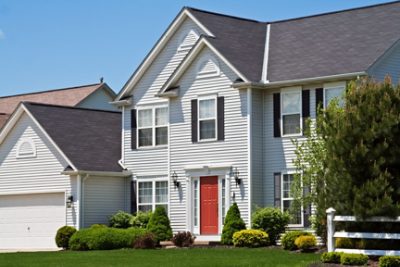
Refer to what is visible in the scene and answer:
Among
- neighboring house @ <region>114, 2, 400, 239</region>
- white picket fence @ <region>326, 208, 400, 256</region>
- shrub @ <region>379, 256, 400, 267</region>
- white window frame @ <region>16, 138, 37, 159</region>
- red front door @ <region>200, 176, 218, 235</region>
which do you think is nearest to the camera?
shrub @ <region>379, 256, 400, 267</region>

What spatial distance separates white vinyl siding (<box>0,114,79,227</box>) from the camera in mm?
38438

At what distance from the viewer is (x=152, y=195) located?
3834 cm

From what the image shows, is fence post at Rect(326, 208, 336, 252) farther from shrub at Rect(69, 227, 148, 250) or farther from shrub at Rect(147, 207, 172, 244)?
shrub at Rect(147, 207, 172, 244)

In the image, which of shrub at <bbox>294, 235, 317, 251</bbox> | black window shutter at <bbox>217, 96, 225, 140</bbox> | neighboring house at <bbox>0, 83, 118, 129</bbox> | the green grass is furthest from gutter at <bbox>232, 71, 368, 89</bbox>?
neighboring house at <bbox>0, 83, 118, 129</bbox>

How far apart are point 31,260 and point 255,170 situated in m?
9.72

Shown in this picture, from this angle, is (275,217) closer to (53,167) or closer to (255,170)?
(255,170)

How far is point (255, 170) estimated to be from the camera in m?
34.6

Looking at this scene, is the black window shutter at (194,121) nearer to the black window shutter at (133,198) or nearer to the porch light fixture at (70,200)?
the black window shutter at (133,198)

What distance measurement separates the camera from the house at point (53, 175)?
125 feet

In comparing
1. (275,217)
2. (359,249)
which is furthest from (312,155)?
(359,249)

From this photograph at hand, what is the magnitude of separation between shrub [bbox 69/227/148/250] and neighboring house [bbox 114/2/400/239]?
2.90 m

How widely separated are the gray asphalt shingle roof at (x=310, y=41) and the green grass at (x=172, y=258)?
7491mm

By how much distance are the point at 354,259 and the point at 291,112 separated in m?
12.1

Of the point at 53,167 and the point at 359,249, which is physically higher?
the point at 53,167
